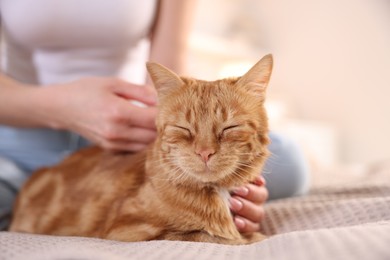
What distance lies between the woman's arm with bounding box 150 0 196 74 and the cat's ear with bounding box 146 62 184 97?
0.43 meters

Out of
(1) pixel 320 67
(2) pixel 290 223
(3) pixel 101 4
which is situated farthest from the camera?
(1) pixel 320 67

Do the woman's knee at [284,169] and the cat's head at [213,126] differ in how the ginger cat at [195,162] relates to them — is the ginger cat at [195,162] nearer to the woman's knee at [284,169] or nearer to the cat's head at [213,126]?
the cat's head at [213,126]

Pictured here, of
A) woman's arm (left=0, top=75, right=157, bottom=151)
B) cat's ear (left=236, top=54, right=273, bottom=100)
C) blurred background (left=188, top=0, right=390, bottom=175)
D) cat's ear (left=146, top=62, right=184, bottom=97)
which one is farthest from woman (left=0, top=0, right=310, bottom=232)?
blurred background (left=188, top=0, right=390, bottom=175)

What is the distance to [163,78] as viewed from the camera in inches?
31.0

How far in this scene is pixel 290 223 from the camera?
0.88 metres

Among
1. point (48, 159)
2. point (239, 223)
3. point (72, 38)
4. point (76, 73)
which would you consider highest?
point (72, 38)

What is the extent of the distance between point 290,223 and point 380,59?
2.61 m

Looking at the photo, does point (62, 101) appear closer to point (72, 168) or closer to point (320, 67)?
point (72, 168)

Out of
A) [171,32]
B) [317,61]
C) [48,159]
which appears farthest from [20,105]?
[317,61]

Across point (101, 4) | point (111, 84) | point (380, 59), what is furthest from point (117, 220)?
point (380, 59)

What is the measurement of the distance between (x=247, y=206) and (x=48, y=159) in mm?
661

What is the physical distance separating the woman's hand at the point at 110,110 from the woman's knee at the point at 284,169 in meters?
0.31

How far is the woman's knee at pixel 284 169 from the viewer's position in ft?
3.47

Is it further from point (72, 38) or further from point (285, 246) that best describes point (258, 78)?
point (72, 38)
